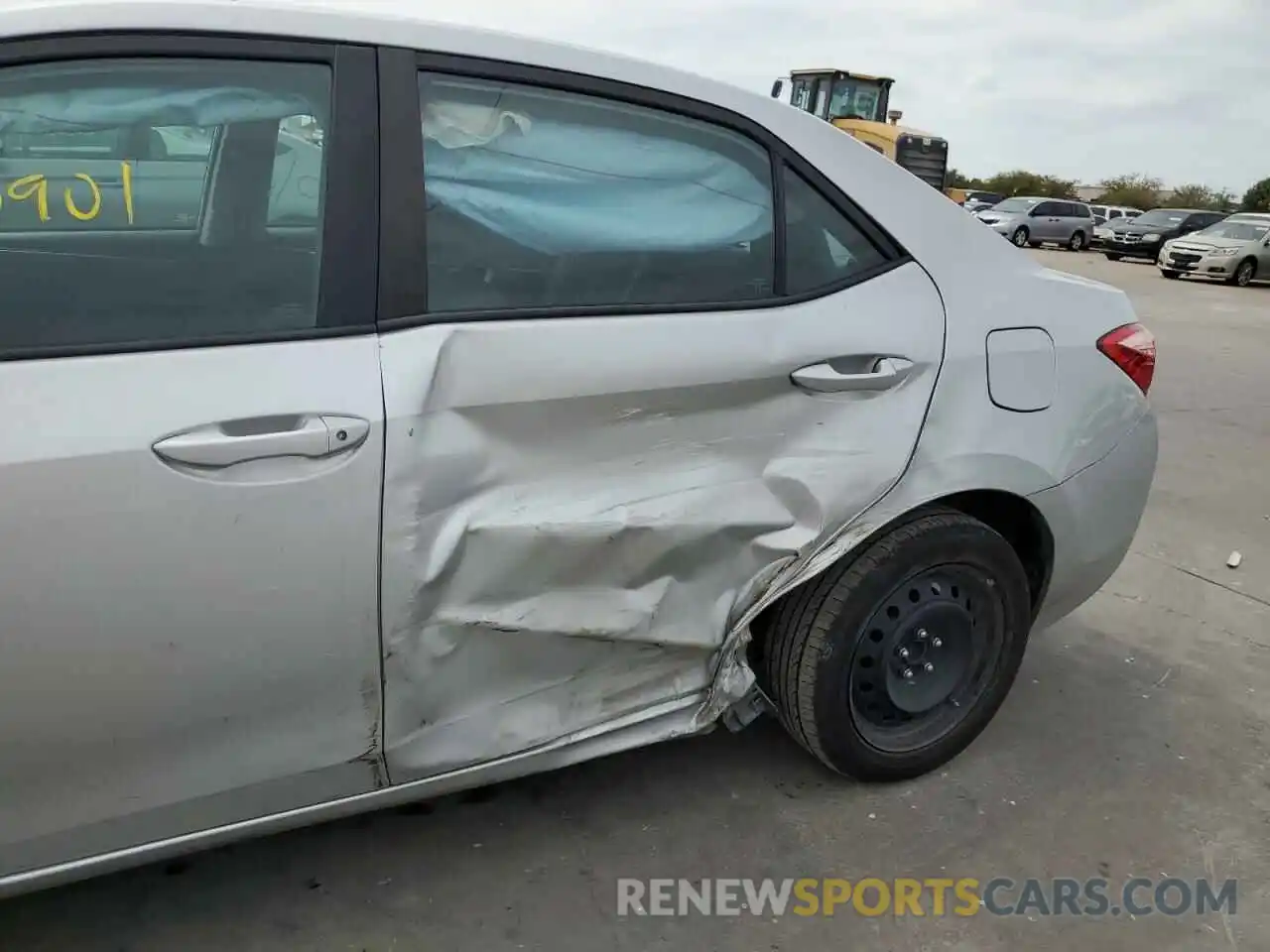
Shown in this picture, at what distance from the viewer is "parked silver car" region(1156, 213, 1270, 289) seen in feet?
65.8

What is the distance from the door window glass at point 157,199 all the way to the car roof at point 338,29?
0.19ft

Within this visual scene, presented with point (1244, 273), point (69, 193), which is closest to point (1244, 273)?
point (1244, 273)

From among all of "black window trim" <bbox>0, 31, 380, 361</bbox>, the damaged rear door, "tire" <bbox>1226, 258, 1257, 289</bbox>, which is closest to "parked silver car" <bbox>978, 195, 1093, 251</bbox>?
"tire" <bbox>1226, 258, 1257, 289</bbox>

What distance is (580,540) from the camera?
1.96m

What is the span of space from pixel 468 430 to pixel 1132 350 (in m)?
1.81

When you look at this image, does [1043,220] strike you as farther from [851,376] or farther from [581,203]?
[581,203]

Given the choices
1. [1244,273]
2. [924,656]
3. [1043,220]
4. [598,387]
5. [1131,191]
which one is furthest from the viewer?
[1131,191]

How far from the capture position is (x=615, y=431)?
1981 mm

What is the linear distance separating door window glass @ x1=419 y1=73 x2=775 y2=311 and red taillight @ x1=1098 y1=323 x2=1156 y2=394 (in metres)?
1.01

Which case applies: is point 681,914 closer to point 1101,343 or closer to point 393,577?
point 393,577

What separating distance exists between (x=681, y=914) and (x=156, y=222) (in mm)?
1728

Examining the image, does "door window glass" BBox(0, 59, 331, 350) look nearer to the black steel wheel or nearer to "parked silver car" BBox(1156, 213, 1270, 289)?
"parked silver car" BBox(1156, 213, 1270, 289)

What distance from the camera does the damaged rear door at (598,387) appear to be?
1.82 meters

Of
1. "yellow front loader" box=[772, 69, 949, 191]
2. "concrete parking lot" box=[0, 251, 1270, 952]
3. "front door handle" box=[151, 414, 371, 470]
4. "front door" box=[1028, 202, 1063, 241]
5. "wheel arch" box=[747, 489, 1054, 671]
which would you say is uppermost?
"yellow front loader" box=[772, 69, 949, 191]
